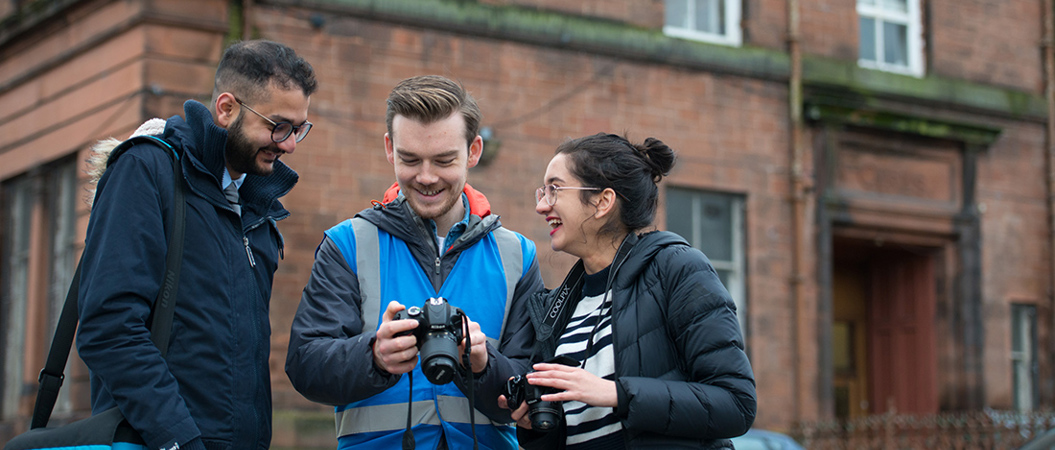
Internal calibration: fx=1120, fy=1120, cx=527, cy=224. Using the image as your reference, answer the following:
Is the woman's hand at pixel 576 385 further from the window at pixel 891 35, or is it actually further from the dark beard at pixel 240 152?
the window at pixel 891 35

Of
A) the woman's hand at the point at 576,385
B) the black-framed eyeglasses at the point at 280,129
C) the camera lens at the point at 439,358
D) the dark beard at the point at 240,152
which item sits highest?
the black-framed eyeglasses at the point at 280,129

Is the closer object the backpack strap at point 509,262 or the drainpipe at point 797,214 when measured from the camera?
the backpack strap at point 509,262

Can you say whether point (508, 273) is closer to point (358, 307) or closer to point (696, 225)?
point (358, 307)

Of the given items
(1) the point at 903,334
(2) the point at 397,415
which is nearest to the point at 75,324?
(2) the point at 397,415

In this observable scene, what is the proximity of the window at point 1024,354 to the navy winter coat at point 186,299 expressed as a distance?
46.6 ft

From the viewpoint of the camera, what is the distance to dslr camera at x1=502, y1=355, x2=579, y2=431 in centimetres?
347

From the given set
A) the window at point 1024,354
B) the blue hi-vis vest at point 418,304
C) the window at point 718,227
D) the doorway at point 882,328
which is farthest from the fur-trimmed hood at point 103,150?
the window at point 1024,354

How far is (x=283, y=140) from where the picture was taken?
383cm

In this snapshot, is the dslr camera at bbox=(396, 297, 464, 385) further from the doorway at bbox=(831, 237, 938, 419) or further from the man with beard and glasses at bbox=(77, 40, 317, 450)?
the doorway at bbox=(831, 237, 938, 419)

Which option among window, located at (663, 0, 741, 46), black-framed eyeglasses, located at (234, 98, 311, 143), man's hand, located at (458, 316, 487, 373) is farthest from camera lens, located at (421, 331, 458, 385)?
window, located at (663, 0, 741, 46)

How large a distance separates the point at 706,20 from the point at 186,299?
11581mm

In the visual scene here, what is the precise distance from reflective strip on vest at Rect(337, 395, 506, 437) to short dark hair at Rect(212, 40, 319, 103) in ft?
3.63

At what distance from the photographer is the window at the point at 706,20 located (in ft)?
46.0

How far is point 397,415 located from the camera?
3701mm
